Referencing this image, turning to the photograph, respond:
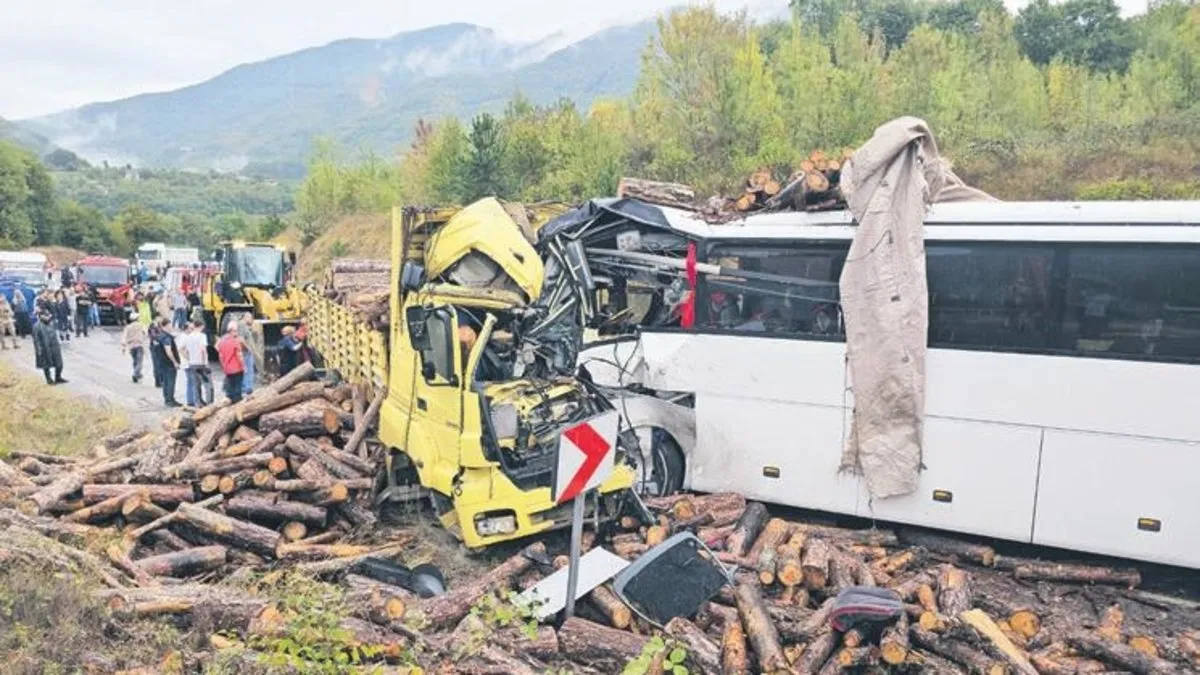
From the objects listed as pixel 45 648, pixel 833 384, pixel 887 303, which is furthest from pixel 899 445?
pixel 45 648

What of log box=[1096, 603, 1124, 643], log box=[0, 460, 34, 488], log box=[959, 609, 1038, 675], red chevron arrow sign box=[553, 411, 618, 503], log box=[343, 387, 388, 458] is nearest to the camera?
log box=[959, 609, 1038, 675]

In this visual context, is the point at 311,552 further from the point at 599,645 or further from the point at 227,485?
the point at 599,645

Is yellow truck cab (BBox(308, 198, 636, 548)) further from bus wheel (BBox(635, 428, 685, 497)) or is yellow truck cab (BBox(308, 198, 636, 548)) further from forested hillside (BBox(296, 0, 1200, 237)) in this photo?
forested hillside (BBox(296, 0, 1200, 237))

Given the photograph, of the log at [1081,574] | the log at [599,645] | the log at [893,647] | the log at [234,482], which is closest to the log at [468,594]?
the log at [599,645]

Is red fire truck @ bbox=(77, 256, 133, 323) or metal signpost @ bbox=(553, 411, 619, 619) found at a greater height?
metal signpost @ bbox=(553, 411, 619, 619)

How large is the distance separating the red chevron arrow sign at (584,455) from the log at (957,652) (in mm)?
2380

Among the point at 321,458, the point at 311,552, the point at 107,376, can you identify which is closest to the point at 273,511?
the point at 311,552

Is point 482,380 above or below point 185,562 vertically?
above

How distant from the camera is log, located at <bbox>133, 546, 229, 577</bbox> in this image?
652 centimetres

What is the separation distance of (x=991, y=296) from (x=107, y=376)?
19.3m

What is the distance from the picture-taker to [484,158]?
30.8 meters

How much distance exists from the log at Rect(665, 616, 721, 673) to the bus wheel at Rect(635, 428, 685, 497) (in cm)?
282

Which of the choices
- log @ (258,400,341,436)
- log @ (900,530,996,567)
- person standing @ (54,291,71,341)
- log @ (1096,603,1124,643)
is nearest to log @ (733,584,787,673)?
log @ (900,530,996,567)

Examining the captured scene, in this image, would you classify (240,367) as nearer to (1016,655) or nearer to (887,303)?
(887,303)
